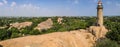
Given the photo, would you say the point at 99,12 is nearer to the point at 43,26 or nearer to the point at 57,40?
the point at 57,40

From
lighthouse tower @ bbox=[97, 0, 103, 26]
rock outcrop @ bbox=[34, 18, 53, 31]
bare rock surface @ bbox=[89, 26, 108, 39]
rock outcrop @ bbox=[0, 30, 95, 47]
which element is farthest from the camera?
rock outcrop @ bbox=[34, 18, 53, 31]

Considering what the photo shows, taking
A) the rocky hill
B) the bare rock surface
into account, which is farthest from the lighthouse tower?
the rocky hill

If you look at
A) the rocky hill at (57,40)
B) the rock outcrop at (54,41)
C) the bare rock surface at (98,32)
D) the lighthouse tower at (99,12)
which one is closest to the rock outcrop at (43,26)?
the lighthouse tower at (99,12)

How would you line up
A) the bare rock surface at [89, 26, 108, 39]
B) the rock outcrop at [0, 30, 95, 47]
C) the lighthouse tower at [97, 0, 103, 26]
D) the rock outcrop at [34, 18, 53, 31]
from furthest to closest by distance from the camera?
1. the rock outcrop at [34, 18, 53, 31]
2. the lighthouse tower at [97, 0, 103, 26]
3. the bare rock surface at [89, 26, 108, 39]
4. the rock outcrop at [0, 30, 95, 47]

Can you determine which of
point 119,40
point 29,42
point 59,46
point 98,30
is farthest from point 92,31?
point 29,42

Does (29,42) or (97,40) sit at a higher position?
(29,42)

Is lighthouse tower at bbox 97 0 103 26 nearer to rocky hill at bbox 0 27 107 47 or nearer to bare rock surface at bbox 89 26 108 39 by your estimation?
bare rock surface at bbox 89 26 108 39

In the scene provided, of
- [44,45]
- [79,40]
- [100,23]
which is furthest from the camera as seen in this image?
[100,23]

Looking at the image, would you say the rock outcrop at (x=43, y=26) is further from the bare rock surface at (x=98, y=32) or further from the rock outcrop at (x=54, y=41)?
the rock outcrop at (x=54, y=41)

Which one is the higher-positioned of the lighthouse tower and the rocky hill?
the lighthouse tower

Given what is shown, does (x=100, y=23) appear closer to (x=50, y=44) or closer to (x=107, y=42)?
(x=107, y=42)
